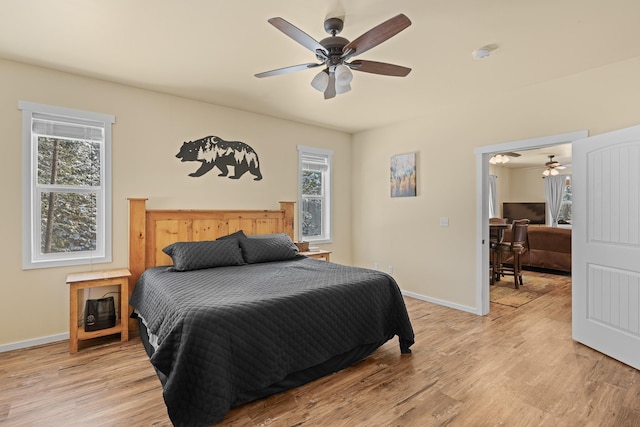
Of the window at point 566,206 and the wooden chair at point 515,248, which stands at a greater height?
the window at point 566,206

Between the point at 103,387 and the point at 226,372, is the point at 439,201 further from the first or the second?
the point at 103,387

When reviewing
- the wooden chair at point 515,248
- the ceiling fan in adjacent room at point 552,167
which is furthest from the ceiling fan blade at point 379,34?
the ceiling fan in adjacent room at point 552,167

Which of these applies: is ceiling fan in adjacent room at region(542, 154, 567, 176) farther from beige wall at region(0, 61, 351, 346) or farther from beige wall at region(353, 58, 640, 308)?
beige wall at region(0, 61, 351, 346)

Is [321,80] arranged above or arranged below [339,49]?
below

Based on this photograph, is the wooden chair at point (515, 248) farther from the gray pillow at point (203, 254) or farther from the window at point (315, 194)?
the gray pillow at point (203, 254)

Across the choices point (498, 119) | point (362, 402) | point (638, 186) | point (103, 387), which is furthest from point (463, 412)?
point (498, 119)

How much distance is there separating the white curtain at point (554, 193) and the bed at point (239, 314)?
8.49 m

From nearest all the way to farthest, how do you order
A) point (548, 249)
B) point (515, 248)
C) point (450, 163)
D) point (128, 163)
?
point (128, 163)
point (450, 163)
point (515, 248)
point (548, 249)

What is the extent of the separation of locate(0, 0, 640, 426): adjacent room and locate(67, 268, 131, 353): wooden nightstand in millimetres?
19

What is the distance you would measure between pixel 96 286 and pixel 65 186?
1.06m

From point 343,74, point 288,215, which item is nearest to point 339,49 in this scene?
point 343,74

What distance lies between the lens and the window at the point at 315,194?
501 centimetres

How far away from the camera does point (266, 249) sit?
370 centimetres

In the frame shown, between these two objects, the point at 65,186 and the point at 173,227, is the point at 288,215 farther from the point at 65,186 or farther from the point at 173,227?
the point at 65,186
